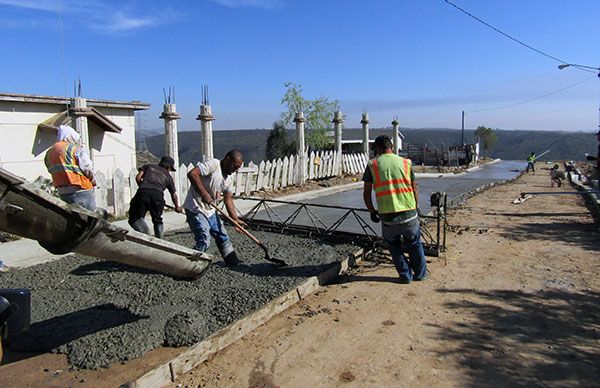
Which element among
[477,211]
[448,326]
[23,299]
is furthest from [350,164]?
[23,299]

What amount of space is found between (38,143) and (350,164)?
45.0 ft

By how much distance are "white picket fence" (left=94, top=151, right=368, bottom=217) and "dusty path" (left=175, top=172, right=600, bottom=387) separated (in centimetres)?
661

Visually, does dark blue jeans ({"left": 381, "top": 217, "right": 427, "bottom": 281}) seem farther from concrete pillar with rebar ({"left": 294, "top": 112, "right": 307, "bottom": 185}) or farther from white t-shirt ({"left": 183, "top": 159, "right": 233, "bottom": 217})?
concrete pillar with rebar ({"left": 294, "top": 112, "right": 307, "bottom": 185})

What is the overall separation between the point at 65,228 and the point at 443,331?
131 inches

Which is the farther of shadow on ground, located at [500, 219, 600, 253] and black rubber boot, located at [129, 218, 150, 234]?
shadow on ground, located at [500, 219, 600, 253]

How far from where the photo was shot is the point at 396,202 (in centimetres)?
564

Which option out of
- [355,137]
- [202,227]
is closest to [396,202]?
[202,227]

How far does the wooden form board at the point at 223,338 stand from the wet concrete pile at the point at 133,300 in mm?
135

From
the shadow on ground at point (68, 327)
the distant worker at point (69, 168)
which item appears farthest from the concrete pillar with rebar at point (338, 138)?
the shadow on ground at point (68, 327)

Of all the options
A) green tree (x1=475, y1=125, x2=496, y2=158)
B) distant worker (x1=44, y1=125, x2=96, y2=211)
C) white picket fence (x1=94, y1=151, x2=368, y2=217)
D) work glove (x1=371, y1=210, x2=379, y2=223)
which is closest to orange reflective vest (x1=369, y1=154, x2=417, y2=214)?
work glove (x1=371, y1=210, x2=379, y2=223)

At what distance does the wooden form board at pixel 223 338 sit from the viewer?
3389 mm

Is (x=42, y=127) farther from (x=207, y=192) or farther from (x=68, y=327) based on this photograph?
(x=68, y=327)

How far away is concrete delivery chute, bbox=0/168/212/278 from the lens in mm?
2322

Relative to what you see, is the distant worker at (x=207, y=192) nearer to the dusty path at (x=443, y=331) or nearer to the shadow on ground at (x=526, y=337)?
the dusty path at (x=443, y=331)
